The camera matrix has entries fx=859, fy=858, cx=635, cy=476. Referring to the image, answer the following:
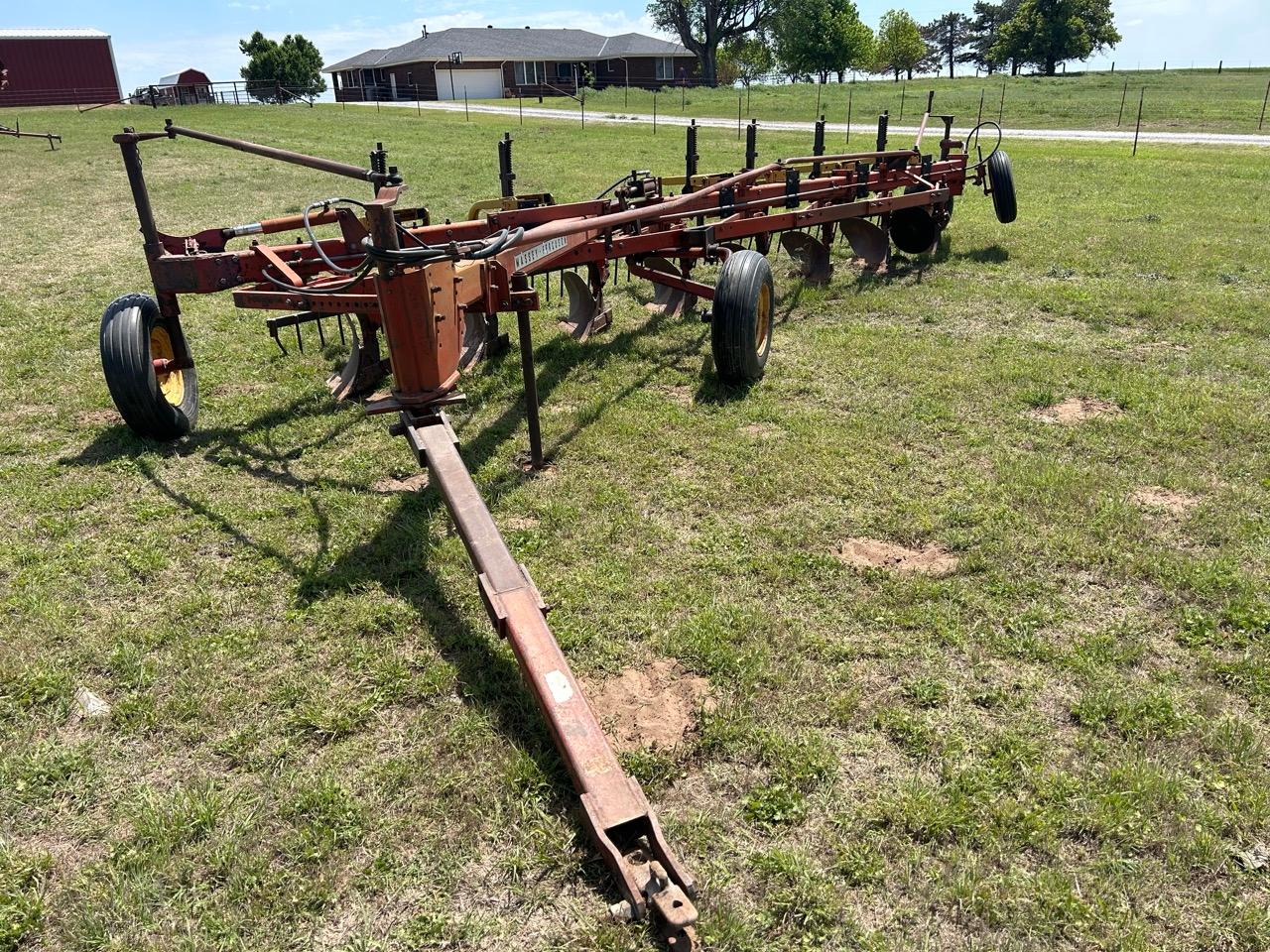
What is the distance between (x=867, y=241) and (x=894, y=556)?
240 inches

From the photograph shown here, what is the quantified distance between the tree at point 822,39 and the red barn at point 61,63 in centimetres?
4534

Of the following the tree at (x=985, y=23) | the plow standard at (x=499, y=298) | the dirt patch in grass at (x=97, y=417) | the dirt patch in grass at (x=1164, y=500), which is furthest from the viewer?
the tree at (x=985, y=23)

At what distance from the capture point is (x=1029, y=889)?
2.32m

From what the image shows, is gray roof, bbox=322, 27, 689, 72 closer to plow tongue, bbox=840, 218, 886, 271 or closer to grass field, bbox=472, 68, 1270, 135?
grass field, bbox=472, 68, 1270, 135

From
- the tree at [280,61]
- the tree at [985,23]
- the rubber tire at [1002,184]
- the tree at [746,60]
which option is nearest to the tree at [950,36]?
the tree at [985,23]

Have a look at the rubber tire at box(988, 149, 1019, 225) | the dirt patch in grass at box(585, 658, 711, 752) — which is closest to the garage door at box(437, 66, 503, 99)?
the rubber tire at box(988, 149, 1019, 225)

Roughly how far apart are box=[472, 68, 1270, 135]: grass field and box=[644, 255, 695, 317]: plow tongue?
25.2 metres

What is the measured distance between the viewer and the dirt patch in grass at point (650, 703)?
2918mm

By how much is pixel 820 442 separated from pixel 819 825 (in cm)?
287

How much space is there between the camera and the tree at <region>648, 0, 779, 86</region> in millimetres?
67250

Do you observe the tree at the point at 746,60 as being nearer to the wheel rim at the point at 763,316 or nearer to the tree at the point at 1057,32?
the tree at the point at 1057,32

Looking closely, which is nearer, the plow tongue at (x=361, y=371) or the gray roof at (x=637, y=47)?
the plow tongue at (x=361, y=371)

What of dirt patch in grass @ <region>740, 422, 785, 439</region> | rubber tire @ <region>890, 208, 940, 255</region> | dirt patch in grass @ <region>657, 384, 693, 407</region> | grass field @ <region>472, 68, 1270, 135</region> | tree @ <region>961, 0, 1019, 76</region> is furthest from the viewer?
tree @ <region>961, 0, 1019, 76</region>

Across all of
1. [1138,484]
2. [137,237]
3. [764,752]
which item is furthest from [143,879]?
[137,237]
